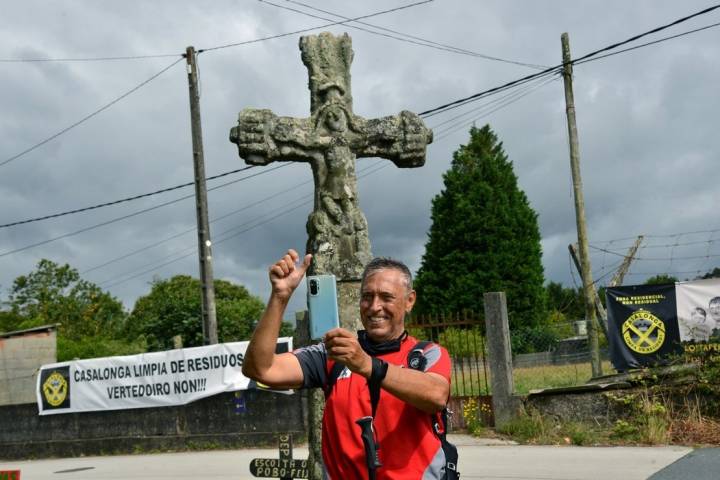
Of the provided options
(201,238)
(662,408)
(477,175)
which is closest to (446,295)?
(477,175)

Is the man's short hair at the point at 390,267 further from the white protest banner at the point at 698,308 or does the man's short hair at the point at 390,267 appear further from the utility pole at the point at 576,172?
the utility pole at the point at 576,172

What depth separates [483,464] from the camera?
9906mm

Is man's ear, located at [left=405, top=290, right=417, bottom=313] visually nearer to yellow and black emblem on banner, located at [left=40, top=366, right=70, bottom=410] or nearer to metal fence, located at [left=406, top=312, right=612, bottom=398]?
metal fence, located at [left=406, top=312, right=612, bottom=398]

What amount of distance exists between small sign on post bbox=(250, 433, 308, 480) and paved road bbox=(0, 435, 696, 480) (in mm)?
3367

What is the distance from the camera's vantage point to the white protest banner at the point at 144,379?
45.2ft

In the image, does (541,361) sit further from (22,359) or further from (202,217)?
(22,359)

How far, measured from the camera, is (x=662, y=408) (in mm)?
11016

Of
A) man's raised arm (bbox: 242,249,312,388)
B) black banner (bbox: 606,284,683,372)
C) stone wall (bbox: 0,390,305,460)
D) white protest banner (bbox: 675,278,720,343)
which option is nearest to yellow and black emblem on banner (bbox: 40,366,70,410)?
stone wall (bbox: 0,390,305,460)

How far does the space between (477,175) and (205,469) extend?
31.0m

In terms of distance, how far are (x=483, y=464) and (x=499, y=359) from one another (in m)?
2.52

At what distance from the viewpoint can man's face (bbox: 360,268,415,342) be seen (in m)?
3.16

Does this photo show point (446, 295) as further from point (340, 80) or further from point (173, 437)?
point (340, 80)

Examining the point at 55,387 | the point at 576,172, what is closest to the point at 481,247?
the point at 576,172

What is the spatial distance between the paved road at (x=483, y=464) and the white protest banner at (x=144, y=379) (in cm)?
105
